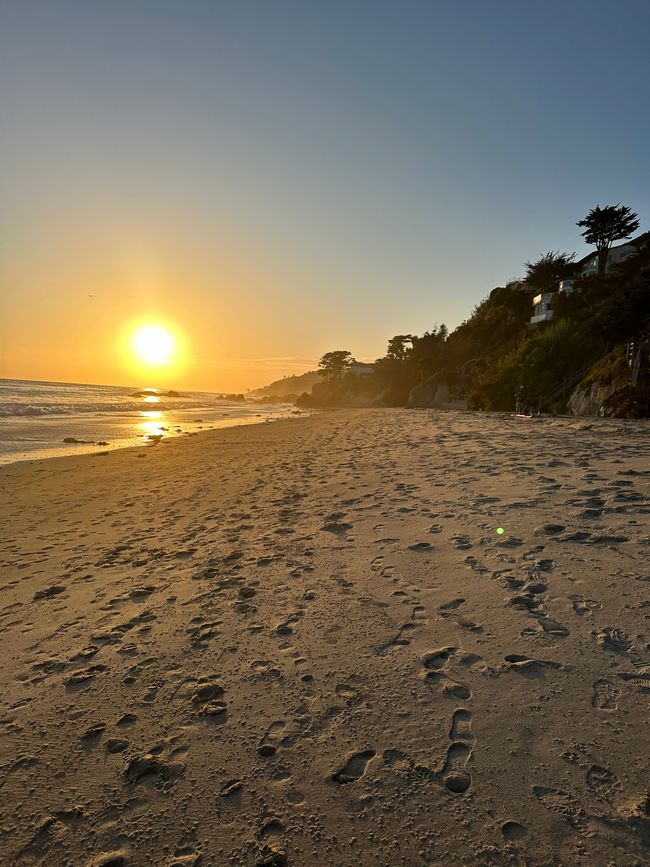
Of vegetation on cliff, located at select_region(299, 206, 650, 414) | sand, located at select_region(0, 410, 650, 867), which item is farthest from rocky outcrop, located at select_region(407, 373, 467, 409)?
sand, located at select_region(0, 410, 650, 867)

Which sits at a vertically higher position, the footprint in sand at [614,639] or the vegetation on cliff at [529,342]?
the vegetation on cliff at [529,342]

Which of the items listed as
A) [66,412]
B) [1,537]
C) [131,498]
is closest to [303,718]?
[1,537]

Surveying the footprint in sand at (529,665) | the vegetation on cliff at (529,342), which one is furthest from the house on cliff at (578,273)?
the footprint in sand at (529,665)

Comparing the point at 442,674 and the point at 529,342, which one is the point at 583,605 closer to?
the point at 442,674

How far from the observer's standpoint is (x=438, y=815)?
2150 mm

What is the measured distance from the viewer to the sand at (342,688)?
7.00 feet

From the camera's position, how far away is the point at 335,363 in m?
112

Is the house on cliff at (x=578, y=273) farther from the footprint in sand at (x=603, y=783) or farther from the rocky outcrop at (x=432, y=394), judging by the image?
the footprint in sand at (x=603, y=783)

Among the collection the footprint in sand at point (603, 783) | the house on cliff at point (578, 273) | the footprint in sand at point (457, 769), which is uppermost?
the house on cliff at point (578, 273)

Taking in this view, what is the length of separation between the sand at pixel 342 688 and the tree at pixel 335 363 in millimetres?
105837

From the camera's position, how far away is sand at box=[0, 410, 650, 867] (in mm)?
2133

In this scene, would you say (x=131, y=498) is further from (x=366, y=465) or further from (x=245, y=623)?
(x=245, y=623)

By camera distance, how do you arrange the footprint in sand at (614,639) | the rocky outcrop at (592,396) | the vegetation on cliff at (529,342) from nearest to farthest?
the footprint in sand at (614,639) < the rocky outcrop at (592,396) < the vegetation on cliff at (529,342)

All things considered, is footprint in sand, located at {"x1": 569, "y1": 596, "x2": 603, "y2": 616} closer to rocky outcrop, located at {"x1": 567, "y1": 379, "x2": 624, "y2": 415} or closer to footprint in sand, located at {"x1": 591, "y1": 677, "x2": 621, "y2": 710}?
footprint in sand, located at {"x1": 591, "y1": 677, "x2": 621, "y2": 710}
